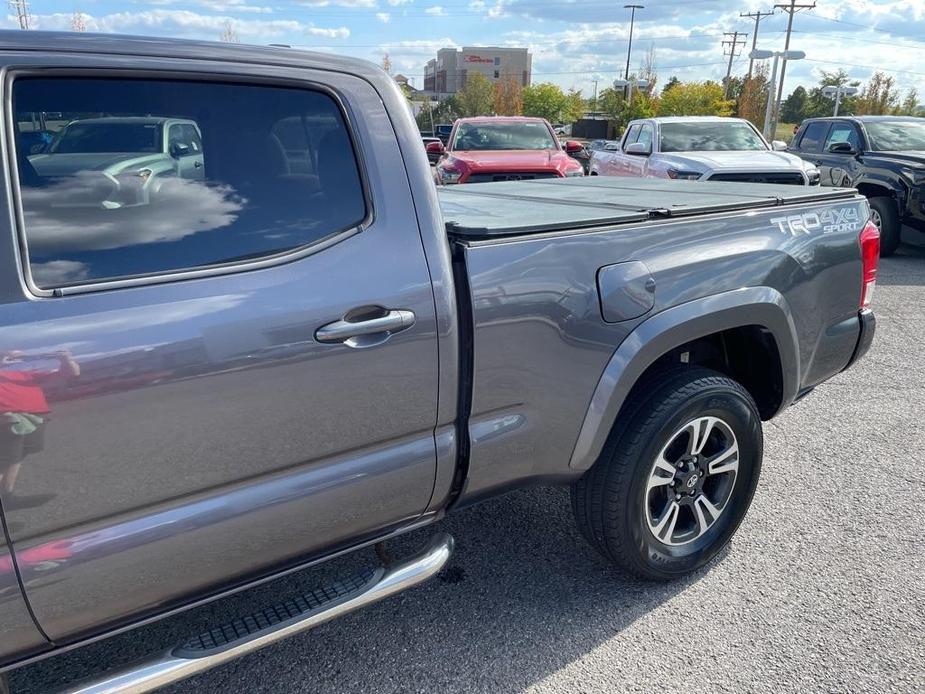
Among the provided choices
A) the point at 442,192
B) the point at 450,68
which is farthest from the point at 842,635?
the point at 450,68

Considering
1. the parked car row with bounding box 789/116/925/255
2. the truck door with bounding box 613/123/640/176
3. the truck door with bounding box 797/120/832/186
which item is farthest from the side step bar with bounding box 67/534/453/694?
the truck door with bounding box 797/120/832/186

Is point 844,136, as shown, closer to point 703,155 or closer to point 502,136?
point 703,155

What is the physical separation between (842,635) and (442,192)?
3090 millimetres

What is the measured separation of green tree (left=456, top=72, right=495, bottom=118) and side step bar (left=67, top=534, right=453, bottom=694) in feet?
216

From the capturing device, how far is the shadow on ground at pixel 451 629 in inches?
95.0

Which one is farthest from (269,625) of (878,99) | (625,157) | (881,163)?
(878,99)

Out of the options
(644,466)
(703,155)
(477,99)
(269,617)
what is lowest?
(269,617)

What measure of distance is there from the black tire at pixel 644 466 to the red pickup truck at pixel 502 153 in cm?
759

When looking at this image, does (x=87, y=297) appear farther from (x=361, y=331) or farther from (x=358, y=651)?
(x=358, y=651)

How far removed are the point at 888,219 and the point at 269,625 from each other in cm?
991

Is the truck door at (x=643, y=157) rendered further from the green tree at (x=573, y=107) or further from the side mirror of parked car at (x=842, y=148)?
the green tree at (x=573, y=107)

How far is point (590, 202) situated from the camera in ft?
10.9

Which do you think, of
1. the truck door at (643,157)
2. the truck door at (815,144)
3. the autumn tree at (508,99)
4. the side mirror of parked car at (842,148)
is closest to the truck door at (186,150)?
the truck door at (643,157)

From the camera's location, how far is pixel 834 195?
131 inches
